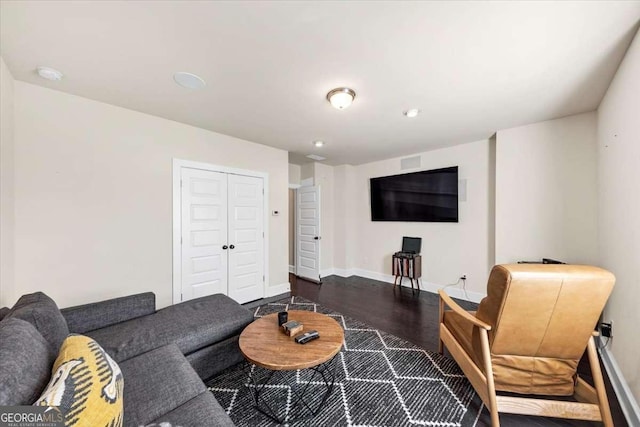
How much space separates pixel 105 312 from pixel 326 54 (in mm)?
2598

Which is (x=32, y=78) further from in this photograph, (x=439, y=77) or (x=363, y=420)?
(x=363, y=420)

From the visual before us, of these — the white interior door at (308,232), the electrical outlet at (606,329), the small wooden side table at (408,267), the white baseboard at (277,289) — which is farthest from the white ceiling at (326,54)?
the white baseboard at (277,289)

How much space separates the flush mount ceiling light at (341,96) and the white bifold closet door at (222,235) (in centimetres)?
195

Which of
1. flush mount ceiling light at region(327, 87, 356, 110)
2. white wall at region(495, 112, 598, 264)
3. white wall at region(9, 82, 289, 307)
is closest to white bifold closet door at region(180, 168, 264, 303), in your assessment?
white wall at region(9, 82, 289, 307)

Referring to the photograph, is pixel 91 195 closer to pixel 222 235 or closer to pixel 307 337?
pixel 222 235

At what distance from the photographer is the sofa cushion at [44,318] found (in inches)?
49.4

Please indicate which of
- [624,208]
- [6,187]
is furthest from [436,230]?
[6,187]

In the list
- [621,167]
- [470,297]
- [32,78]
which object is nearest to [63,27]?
[32,78]

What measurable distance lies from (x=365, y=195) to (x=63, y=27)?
4.58 m

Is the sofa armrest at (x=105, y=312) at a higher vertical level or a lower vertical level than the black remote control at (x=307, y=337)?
higher

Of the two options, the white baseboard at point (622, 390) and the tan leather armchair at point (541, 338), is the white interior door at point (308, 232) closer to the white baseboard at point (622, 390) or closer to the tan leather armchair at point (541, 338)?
the tan leather armchair at point (541, 338)

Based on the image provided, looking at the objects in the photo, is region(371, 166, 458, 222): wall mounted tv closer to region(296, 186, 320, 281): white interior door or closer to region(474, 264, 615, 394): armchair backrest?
region(296, 186, 320, 281): white interior door

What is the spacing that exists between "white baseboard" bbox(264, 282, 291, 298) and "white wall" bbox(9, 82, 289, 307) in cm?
145

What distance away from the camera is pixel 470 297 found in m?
3.71
